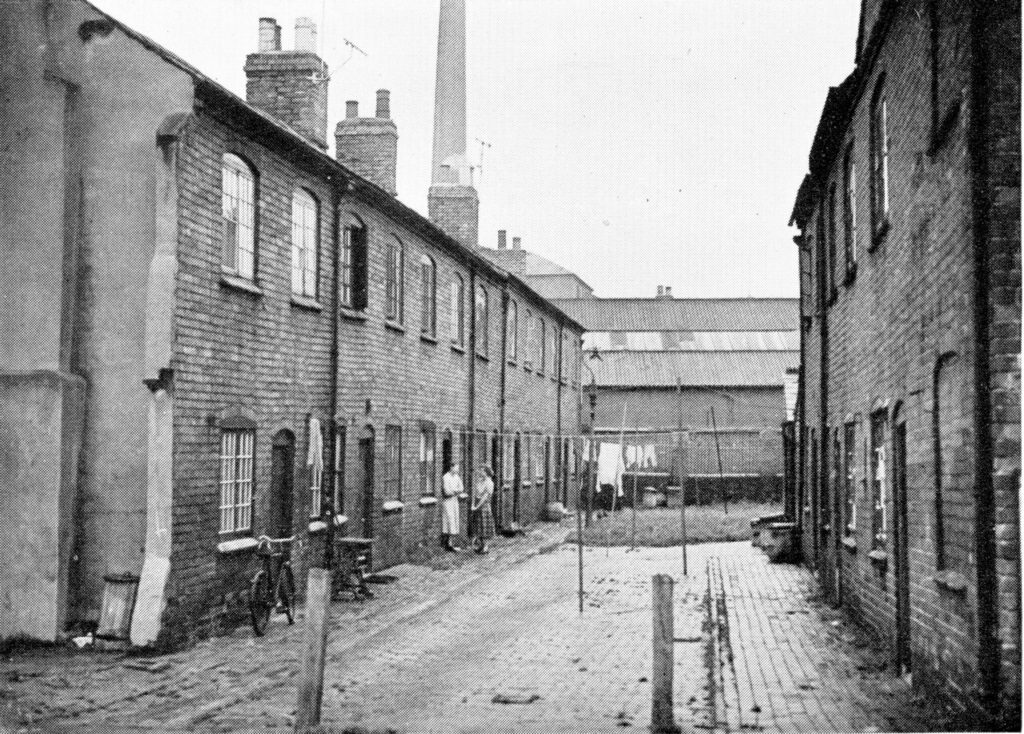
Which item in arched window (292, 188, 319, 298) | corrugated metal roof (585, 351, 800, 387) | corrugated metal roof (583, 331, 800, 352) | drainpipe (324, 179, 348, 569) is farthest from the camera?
corrugated metal roof (583, 331, 800, 352)

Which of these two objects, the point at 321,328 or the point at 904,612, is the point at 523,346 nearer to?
the point at 321,328

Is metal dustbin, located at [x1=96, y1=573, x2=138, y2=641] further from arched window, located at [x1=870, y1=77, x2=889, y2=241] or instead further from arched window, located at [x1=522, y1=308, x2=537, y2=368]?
arched window, located at [x1=522, y1=308, x2=537, y2=368]

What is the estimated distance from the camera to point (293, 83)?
1880 cm

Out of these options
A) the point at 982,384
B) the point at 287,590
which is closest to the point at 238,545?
the point at 287,590

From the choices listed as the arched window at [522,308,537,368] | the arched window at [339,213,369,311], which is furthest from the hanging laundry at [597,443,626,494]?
the arched window at [339,213,369,311]

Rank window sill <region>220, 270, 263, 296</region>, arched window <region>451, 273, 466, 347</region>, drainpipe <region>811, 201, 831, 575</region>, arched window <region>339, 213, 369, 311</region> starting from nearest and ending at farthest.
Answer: window sill <region>220, 270, 263, 296</region> → drainpipe <region>811, 201, 831, 575</region> → arched window <region>339, 213, 369, 311</region> → arched window <region>451, 273, 466, 347</region>

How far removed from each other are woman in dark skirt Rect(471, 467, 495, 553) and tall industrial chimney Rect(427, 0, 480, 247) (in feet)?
23.2

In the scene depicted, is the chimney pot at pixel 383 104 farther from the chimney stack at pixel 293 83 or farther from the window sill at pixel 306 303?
the window sill at pixel 306 303

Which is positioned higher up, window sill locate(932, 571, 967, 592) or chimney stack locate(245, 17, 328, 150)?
chimney stack locate(245, 17, 328, 150)

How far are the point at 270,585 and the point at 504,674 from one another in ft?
14.3

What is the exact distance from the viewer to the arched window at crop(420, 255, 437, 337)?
23594 millimetres

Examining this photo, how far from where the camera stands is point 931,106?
29.3 ft

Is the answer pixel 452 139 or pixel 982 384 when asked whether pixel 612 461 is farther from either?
pixel 982 384

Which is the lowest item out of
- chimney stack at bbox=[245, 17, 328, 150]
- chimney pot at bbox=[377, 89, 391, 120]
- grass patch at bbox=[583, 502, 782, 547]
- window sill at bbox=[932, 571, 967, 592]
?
grass patch at bbox=[583, 502, 782, 547]
